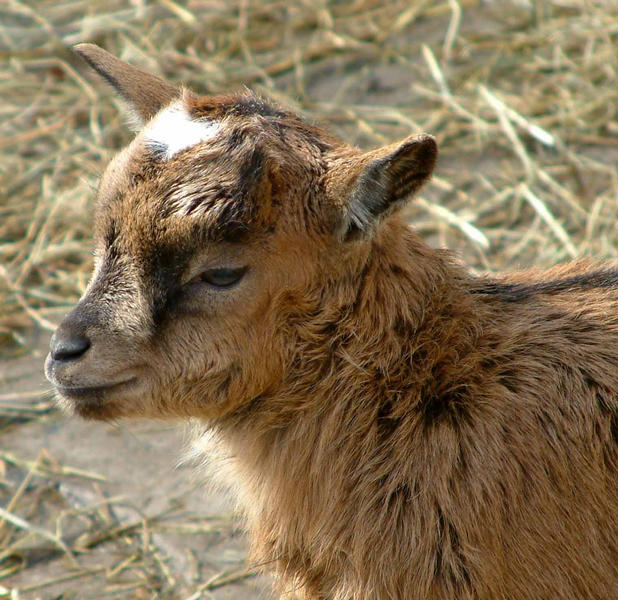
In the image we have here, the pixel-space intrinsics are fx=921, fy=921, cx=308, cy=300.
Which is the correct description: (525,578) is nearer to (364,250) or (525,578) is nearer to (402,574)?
(402,574)

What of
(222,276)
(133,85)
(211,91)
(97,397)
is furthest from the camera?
(211,91)

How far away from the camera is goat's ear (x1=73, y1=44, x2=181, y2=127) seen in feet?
13.2

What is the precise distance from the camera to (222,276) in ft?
11.1

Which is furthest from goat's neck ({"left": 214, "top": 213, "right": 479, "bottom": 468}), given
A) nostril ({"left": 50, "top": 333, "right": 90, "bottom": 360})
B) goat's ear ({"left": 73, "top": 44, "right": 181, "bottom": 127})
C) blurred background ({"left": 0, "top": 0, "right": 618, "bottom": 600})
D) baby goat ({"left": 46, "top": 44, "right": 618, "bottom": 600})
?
blurred background ({"left": 0, "top": 0, "right": 618, "bottom": 600})

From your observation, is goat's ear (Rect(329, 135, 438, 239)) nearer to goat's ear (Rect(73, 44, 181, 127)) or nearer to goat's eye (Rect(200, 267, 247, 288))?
goat's eye (Rect(200, 267, 247, 288))

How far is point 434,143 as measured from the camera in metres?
3.14

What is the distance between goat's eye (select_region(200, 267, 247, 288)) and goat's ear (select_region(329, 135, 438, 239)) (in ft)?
1.39

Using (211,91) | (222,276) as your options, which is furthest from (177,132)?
(211,91)

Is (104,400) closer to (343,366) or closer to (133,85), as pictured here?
(343,366)

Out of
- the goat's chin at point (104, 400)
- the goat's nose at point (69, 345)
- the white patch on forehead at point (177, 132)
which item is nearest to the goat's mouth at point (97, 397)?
the goat's chin at point (104, 400)

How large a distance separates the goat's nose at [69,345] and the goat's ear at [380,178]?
105 cm

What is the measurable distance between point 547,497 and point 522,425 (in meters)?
0.27

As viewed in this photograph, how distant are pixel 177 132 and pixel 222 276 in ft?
2.00

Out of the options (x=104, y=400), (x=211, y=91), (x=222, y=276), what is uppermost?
(x=222, y=276)
